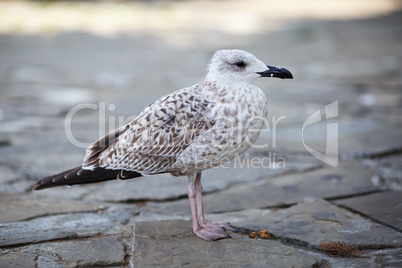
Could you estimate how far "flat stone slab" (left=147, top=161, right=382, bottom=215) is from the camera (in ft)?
12.7

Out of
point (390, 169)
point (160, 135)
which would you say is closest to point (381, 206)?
point (390, 169)

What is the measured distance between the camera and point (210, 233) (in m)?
3.22

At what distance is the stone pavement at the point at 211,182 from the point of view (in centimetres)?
305

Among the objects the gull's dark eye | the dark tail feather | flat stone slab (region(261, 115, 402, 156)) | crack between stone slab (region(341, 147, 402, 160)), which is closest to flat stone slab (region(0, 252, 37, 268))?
the dark tail feather

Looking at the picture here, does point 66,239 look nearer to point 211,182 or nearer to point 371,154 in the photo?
point 211,182

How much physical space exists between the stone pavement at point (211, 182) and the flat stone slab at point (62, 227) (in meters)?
0.01

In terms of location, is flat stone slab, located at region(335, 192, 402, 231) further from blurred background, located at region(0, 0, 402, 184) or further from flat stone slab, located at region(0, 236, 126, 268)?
flat stone slab, located at region(0, 236, 126, 268)

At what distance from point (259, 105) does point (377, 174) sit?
166cm

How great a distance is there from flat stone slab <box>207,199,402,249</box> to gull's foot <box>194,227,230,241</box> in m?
0.21

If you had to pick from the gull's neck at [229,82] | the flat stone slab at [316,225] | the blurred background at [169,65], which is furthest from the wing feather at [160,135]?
the blurred background at [169,65]

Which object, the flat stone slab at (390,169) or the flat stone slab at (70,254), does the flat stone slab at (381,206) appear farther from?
the flat stone slab at (70,254)

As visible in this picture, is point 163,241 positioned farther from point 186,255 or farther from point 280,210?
point 280,210

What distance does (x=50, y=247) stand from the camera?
122 inches

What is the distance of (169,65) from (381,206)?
6.36 metres
